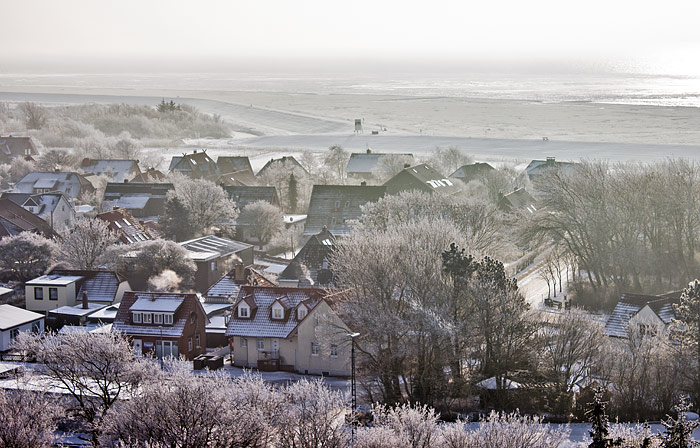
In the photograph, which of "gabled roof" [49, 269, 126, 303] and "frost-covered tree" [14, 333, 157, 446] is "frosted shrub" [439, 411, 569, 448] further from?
"gabled roof" [49, 269, 126, 303]

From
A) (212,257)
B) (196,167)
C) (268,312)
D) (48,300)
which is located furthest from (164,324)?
(196,167)

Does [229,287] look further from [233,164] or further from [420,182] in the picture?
[233,164]

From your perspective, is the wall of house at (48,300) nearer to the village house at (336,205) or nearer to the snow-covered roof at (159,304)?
the snow-covered roof at (159,304)

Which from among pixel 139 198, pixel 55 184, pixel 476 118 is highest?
pixel 476 118

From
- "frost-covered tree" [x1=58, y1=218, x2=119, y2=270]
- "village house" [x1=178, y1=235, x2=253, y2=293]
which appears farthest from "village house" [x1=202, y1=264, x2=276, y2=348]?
"frost-covered tree" [x1=58, y1=218, x2=119, y2=270]

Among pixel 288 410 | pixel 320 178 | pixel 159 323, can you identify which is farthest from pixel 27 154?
pixel 288 410

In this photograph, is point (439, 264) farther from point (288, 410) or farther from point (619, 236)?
point (619, 236)
